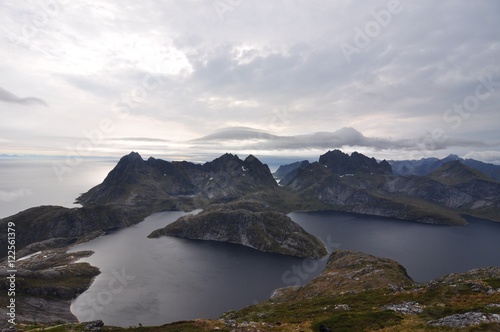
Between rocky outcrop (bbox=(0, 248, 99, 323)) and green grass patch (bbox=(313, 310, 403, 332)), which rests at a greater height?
green grass patch (bbox=(313, 310, 403, 332))

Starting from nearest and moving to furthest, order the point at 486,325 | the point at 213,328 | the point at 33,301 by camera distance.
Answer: the point at 486,325 < the point at 213,328 < the point at 33,301

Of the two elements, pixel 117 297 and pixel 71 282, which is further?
pixel 71 282

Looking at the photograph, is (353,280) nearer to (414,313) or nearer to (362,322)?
(414,313)

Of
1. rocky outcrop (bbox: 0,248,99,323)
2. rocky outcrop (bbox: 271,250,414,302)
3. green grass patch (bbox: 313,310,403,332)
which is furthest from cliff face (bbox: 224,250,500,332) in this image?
rocky outcrop (bbox: 0,248,99,323)

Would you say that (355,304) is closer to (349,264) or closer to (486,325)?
(486,325)

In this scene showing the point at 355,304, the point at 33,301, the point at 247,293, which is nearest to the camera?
the point at 355,304

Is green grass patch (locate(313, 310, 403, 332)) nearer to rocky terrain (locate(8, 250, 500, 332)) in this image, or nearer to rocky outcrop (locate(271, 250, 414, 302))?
rocky terrain (locate(8, 250, 500, 332))

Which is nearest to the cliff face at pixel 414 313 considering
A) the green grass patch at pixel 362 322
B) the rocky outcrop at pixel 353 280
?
the green grass patch at pixel 362 322

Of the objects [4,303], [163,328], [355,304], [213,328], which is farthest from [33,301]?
[355,304]

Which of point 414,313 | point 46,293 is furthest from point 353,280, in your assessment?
point 46,293
